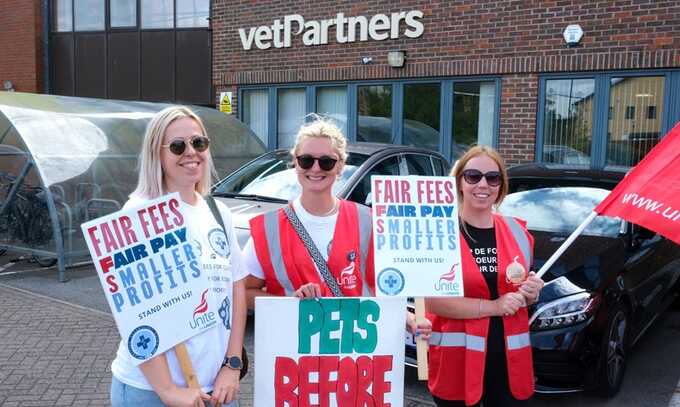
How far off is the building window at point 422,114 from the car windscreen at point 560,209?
4.96m

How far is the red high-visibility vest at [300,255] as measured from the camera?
2287 mm

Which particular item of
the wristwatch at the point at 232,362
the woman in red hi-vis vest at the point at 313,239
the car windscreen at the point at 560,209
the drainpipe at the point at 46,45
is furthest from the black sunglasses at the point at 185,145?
the drainpipe at the point at 46,45

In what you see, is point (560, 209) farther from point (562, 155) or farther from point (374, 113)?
point (374, 113)

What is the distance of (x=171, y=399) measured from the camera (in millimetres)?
2010

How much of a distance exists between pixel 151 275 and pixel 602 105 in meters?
8.36

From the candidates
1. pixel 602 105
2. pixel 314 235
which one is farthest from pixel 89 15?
pixel 314 235

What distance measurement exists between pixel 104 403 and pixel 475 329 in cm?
275

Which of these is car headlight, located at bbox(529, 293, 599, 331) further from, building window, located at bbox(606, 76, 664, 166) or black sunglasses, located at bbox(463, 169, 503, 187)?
building window, located at bbox(606, 76, 664, 166)

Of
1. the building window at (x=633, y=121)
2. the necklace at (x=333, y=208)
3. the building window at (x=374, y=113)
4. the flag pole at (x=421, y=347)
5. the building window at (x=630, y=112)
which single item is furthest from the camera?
the building window at (x=374, y=113)

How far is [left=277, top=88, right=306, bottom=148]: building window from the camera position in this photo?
11703 millimetres

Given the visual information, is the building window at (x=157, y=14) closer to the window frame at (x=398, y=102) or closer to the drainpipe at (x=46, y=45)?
the drainpipe at (x=46, y=45)

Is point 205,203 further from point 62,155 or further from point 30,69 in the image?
point 30,69

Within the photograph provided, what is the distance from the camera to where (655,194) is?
2887 millimetres

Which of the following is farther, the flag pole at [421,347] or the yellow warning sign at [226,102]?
the yellow warning sign at [226,102]
